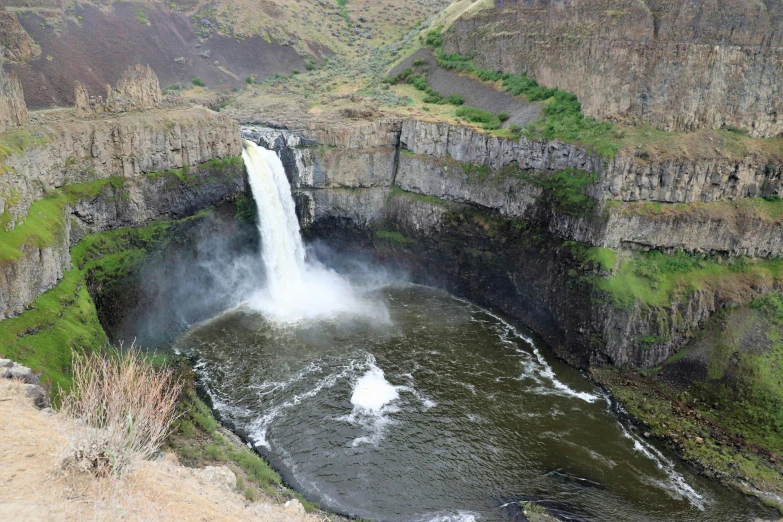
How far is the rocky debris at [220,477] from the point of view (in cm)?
2088

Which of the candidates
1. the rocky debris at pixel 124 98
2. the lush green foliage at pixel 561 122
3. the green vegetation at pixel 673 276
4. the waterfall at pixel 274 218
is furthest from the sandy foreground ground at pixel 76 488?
the lush green foliage at pixel 561 122

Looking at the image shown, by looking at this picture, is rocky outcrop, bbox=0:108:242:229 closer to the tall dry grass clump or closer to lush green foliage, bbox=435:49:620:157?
the tall dry grass clump

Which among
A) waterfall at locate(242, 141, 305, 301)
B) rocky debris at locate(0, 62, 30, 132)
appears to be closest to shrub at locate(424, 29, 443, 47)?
waterfall at locate(242, 141, 305, 301)

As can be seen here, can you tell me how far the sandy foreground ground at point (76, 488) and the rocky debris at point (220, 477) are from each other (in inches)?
5.0

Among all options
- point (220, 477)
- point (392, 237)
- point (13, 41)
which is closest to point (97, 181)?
point (392, 237)

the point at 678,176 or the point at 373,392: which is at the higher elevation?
the point at 678,176

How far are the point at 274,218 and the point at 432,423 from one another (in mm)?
22105

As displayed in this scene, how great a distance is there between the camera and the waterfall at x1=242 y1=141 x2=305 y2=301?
46812mm

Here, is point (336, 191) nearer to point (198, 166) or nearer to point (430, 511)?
point (198, 166)

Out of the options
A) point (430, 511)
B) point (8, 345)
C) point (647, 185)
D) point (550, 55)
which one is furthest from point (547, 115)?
point (8, 345)

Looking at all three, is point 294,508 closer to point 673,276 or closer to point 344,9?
point 673,276

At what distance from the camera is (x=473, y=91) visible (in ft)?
196

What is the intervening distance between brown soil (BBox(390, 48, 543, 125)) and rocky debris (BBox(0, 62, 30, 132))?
1371 inches

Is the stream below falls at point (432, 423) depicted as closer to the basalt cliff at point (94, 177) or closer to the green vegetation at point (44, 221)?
the basalt cliff at point (94, 177)
